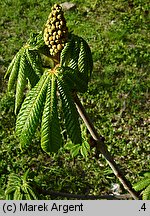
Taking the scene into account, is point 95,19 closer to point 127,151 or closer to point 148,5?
point 148,5

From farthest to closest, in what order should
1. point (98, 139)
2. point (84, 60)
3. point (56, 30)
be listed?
1. point (98, 139)
2. point (84, 60)
3. point (56, 30)

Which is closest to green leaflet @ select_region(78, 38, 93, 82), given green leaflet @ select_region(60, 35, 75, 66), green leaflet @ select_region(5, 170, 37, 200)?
green leaflet @ select_region(60, 35, 75, 66)

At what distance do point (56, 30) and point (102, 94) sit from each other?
2554mm

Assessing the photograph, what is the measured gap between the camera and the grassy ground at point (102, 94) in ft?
11.6

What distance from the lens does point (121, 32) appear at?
4.71m

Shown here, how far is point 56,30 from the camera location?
1573 millimetres

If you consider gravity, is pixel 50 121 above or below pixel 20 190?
above

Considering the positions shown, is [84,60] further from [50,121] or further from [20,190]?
[20,190]

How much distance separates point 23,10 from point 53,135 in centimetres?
388

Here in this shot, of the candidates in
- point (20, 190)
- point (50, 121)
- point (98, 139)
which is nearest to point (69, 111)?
point (50, 121)

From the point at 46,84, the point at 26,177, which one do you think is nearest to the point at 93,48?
the point at 26,177

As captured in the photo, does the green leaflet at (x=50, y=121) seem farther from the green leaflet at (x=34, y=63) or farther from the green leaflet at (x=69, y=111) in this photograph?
the green leaflet at (x=34, y=63)

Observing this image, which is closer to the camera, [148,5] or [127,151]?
[127,151]
